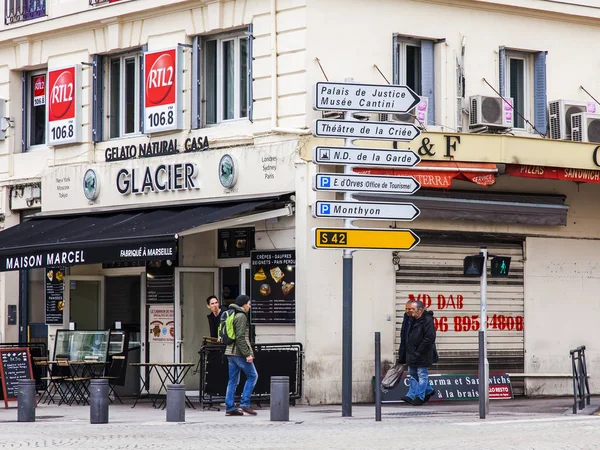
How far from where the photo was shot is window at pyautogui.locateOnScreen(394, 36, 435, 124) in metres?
22.0

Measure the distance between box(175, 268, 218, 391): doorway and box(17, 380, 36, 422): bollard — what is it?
4670 mm

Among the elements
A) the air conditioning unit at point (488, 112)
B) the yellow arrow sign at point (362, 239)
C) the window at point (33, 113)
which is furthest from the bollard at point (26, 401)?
the window at point (33, 113)

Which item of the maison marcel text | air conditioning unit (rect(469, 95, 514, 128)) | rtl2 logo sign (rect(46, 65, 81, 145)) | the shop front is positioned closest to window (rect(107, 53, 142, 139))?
the maison marcel text

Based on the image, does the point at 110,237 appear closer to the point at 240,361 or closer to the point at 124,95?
the point at 240,361

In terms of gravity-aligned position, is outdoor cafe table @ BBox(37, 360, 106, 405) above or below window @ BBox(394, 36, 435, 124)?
below

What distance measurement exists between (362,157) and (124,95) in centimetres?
750

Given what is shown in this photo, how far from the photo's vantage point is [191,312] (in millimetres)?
23047

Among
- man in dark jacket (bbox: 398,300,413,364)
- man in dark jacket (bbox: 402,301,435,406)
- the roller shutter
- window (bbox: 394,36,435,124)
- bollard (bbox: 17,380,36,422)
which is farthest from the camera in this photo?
window (bbox: 394,36,435,124)

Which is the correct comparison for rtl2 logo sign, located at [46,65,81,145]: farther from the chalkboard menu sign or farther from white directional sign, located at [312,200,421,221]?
white directional sign, located at [312,200,421,221]

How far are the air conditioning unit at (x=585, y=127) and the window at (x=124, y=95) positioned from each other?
25.2 feet

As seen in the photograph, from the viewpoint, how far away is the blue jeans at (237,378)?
18.8 metres

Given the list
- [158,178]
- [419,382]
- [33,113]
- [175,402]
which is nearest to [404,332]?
[419,382]

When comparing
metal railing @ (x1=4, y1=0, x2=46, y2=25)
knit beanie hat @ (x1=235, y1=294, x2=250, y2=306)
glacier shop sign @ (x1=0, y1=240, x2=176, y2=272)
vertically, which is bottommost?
knit beanie hat @ (x1=235, y1=294, x2=250, y2=306)

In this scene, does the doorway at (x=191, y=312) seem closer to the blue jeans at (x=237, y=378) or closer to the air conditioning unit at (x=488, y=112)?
the blue jeans at (x=237, y=378)
